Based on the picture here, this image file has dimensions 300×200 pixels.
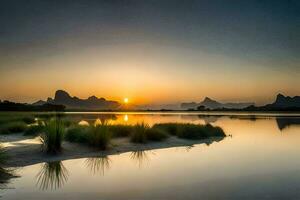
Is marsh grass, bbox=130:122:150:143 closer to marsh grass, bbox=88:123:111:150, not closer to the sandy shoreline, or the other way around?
the sandy shoreline

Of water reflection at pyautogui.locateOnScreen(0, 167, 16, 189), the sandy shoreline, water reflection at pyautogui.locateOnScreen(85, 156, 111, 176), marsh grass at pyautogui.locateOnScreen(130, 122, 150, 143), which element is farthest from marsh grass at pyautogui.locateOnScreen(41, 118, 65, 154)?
marsh grass at pyautogui.locateOnScreen(130, 122, 150, 143)

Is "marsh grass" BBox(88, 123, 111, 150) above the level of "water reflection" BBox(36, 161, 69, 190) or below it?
above

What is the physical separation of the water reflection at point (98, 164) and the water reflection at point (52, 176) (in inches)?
36.3

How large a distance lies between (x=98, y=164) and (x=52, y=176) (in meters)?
2.80

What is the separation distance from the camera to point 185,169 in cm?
1323

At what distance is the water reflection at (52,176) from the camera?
10.2 m

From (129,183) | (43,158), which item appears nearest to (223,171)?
(129,183)

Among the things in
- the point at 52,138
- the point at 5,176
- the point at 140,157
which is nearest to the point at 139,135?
the point at 140,157

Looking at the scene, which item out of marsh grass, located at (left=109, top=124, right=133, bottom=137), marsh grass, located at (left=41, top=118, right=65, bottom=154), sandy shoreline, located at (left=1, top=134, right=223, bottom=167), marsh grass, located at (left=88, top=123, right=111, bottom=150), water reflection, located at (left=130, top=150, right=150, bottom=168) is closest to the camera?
sandy shoreline, located at (left=1, top=134, right=223, bottom=167)

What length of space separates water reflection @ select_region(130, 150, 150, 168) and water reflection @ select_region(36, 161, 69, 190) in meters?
2.97

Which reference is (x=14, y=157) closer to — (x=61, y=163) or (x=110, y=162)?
(x=61, y=163)

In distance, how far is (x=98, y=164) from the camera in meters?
14.1

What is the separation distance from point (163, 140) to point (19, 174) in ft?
39.8

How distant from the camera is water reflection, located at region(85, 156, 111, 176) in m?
12.8
